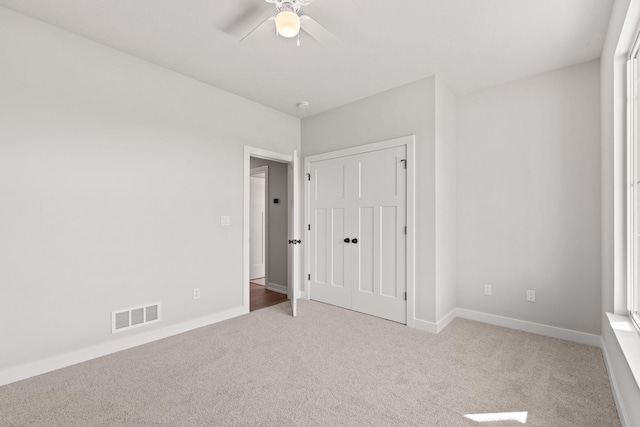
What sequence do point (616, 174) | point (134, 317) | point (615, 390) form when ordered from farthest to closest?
1. point (134, 317)
2. point (616, 174)
3. point (615, 390)

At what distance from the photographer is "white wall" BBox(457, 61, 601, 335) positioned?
2.78 meters

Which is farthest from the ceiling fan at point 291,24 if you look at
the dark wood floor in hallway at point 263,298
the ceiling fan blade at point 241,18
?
the dark wood floor in hallway at point 263,298

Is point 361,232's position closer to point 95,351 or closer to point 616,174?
point 616,174

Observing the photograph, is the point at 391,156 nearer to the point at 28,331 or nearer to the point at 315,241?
the point at 315,241

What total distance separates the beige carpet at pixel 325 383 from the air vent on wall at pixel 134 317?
0.22 meters

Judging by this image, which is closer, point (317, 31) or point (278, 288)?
Answer: point (317, 31)

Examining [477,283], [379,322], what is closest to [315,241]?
[379,322]

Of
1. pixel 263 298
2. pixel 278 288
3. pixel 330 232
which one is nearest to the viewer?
pixel 330 232

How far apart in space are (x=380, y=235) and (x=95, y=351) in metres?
2.94

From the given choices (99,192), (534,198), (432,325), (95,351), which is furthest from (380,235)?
(95,351)

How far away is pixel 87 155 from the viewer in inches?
97.7

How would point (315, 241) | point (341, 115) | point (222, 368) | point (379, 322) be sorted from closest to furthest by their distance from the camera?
point (222, 368) → point (379, 322) → point (341, 115) → point (315, 241)

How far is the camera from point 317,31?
1996 millimetres

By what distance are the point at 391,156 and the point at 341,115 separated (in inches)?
39.0
